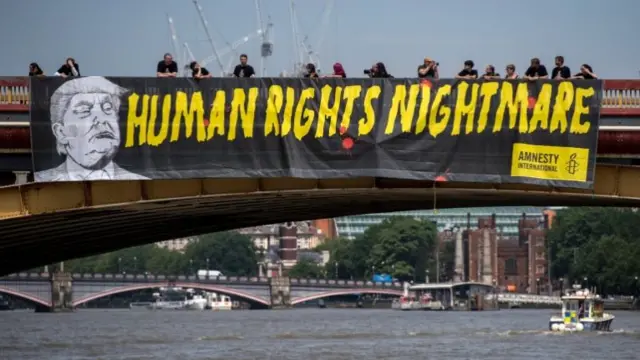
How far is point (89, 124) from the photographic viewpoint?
37.1m

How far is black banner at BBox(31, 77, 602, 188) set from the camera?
3631cm

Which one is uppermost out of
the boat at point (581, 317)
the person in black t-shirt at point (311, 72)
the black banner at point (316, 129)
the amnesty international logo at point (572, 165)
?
the person in black t-shirt at point (311, 72)

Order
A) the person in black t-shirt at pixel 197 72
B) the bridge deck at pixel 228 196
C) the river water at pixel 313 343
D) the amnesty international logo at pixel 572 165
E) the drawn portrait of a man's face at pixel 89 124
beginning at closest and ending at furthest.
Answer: the amnesty international logo at pixel 572 165
the person in black t-shirt at pixel 197 72
the drawn portrait of a man's face at pixel 89 124
the bridge deck at pixel 228 196
the river water at pixel 313 343

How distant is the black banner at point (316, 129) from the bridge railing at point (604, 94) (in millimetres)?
839

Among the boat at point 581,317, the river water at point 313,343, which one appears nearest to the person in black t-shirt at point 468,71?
the river water at point 313,343

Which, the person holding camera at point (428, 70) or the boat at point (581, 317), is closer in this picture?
the person holding camera at point (428, 70)

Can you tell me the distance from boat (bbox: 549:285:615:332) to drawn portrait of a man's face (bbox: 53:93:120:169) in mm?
85277

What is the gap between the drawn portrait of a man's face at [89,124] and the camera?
121 feet

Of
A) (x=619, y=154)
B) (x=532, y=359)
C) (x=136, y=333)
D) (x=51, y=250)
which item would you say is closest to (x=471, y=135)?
(x=619, y=154)

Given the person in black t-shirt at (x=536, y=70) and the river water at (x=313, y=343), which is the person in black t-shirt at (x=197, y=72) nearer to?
the person in black t-shirt at (x=536, y=70)

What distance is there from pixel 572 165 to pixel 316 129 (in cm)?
575

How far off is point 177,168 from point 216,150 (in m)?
0.97

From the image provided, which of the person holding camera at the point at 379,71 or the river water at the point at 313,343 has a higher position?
the person holding camera at the point at 379,71

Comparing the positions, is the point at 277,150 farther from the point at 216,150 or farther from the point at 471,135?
the point at 471,135
